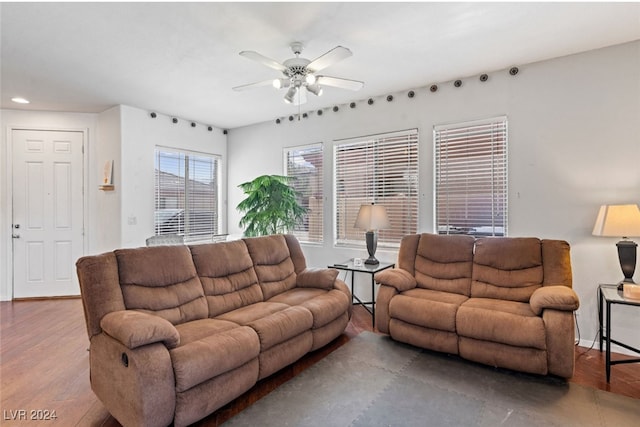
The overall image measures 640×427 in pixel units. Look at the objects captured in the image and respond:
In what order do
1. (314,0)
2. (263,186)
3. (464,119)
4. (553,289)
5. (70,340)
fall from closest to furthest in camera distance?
(314,0), (553,289), (70,340), (464,119), (263,186)

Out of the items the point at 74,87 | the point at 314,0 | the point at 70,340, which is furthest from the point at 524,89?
the point at 70,340

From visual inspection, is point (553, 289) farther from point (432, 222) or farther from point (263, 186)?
point (263, 186)

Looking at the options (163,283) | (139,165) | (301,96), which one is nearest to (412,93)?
(301,96)

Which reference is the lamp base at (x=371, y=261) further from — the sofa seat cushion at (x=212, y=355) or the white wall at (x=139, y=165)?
the white wall at (x=139, y=165)

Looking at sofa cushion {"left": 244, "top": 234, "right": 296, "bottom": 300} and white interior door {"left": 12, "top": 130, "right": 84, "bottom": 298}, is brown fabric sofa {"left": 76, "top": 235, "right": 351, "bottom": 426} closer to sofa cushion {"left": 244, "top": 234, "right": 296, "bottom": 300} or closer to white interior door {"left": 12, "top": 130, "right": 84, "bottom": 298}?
sofa cushion {"left": 244, "top": 234, "right": 296, "bottom": 300}

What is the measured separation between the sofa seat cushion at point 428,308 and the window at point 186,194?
3666mm

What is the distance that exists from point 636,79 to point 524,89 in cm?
82

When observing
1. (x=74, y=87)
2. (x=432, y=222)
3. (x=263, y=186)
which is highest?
(x=74, y=87)

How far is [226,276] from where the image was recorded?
296 cm

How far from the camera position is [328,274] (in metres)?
3.37

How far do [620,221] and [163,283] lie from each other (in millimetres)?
3600

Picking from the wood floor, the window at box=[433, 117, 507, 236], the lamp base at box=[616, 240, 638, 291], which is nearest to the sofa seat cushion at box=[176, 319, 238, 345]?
the wood floor

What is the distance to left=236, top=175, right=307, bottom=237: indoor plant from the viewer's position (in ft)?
15.0

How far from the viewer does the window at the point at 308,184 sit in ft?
15.8
